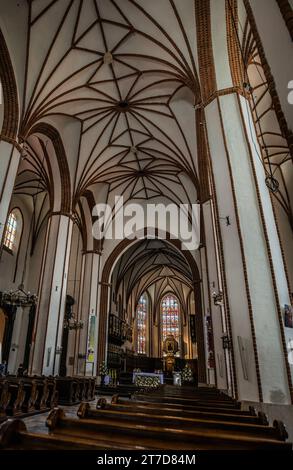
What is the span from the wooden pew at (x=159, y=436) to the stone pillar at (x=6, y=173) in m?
8.22

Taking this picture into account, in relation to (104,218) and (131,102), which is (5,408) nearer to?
(131,102)

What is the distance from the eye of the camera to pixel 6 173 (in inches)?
390

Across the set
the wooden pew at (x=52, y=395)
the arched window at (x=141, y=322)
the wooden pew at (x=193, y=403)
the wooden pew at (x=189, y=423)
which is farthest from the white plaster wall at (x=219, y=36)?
the arched window at (x=141, y=322)

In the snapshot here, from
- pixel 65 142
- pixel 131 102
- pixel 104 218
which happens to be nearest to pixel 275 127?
pixel 131 102

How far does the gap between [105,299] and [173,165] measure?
32.0 feet

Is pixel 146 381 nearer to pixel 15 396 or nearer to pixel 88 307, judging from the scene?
pixel 88 307


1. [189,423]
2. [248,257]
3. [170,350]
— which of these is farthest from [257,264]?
[170,350]

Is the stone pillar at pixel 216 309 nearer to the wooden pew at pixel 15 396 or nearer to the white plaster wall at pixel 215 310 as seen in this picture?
the white plaster wall at pixel 215 310

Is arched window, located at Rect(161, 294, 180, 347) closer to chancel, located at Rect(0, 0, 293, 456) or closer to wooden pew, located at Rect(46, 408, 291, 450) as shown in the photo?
chancel, located at Rect(0, 0, 293, 456)

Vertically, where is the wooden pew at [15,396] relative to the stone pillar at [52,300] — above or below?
below

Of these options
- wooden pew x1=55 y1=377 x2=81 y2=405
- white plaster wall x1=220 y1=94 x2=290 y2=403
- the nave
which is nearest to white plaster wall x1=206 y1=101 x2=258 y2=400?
white plaster wall x1=220 y1=94 x2=290 y2=403

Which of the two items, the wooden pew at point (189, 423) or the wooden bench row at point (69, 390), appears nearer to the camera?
the wooden pew at point (189, 423)

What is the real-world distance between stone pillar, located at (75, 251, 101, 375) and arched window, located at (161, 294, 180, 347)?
58.8 feet

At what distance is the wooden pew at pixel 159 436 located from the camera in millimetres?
2047
